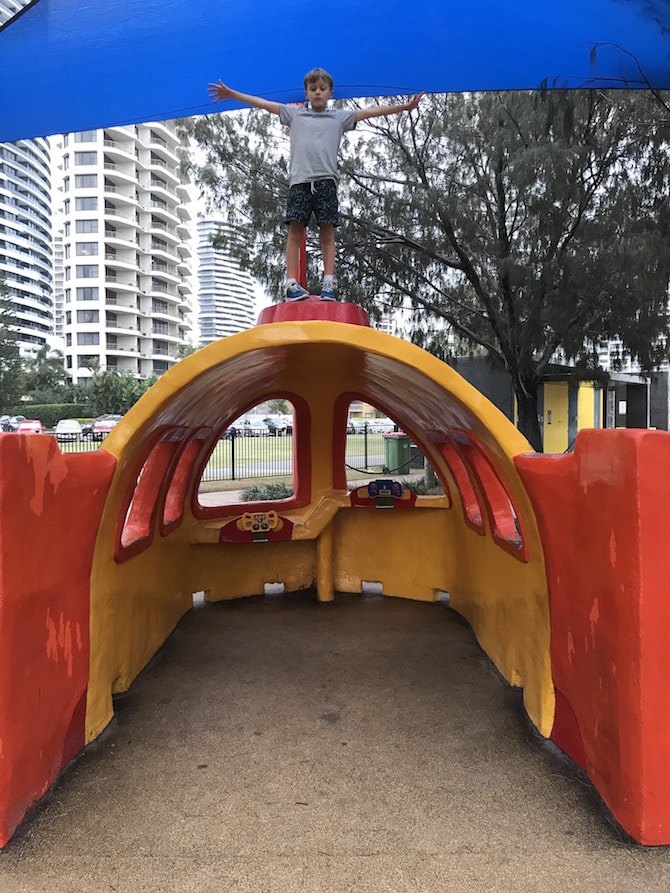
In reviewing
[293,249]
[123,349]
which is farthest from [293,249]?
[123,349]

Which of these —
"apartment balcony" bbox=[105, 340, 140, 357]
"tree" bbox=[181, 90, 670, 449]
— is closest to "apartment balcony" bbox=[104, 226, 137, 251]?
"apartment balcony" bbox=[105, 340, 140, 357]

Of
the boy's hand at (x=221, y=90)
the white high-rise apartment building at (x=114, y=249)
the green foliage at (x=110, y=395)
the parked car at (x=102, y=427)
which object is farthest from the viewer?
the white high-rise apartment building at (x=114, y=249)

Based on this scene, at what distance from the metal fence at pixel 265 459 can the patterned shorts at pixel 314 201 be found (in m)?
10.2

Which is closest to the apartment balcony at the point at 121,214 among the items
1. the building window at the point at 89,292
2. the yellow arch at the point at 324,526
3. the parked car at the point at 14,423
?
the building window at the point at 89,292

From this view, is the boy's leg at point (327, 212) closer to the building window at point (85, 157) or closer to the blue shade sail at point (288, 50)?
the blue shade sail at point (288, 50)

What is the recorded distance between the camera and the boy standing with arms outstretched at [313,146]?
4.16m

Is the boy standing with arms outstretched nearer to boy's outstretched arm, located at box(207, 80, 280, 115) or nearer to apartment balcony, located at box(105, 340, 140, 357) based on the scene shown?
boy's outstretched arm, located at box(207, 80, 280, 115)

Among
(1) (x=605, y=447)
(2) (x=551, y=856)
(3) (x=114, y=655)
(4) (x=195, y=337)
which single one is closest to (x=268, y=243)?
(3) (x=114, y=655)

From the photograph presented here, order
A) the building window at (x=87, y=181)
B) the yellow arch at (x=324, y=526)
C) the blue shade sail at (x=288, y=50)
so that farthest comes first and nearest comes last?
the building window at (x=87, y=181), the blue shade sail at (x=288, y=50), the yellow arch at (x=324, y=526)

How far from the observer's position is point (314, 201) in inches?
172

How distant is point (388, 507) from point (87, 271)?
65.5 m

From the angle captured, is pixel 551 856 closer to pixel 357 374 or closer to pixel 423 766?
pixel 423 766

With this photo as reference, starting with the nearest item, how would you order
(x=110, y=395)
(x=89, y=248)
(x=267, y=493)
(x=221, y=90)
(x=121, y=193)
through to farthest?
(x=221, y=90)
(x=267, y=493)
(x=110, y=395)
(x=89, y=248)
(x=121, y=193)

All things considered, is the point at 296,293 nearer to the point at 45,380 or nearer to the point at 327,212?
the point at 327,212
